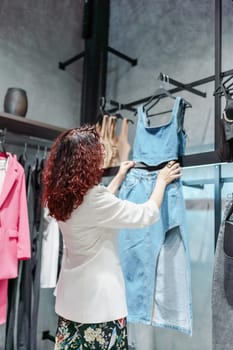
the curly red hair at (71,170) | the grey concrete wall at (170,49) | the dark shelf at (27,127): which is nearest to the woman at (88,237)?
the curly red hair at (71,170)

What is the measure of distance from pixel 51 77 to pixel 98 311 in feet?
6.77

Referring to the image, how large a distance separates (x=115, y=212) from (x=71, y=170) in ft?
0.87

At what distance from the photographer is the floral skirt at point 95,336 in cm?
135

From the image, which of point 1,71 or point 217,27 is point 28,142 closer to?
point 1,71

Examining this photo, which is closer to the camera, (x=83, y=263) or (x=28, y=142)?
(x=83, y=263)

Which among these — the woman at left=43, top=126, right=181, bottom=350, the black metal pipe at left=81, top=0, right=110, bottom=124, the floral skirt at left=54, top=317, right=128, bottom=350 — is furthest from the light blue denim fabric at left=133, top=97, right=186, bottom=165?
the black metal pipe at left=81, top=0, right=110, bottom=124

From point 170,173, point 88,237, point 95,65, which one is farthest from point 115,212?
point 95,65

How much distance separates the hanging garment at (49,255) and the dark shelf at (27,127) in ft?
1.93

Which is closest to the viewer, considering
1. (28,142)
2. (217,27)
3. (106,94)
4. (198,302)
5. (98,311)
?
(98,311)

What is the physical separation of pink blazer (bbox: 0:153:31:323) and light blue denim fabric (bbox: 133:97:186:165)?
2.49ft

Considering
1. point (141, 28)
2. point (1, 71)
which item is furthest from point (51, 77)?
point (141, 28)

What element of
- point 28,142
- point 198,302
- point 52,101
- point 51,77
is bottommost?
point 198,302

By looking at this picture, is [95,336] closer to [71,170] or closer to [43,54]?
[71,170]

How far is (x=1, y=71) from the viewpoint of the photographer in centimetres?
246
